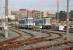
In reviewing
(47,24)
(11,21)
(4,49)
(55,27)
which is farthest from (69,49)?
(11,21)

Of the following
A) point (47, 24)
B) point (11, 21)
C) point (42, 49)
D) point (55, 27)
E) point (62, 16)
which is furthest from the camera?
point (11, 21)

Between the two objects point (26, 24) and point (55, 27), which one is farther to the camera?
point (26, 24)

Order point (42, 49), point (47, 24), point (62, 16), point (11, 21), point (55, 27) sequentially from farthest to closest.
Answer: point (11, 21) → point (62, 16) → point (47, 24) → point (55, 27) → point (42, 49)

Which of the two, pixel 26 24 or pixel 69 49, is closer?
pixel 69 49

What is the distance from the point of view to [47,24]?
5016 centimetres

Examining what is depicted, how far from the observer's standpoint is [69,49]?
12352mm

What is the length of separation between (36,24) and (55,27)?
259 inches

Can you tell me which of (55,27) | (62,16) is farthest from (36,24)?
(62,16)

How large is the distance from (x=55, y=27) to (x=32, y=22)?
6.80 m

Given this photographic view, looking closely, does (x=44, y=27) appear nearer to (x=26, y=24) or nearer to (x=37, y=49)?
(x=26, y=24)

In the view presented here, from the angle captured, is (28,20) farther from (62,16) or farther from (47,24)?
Answer: (62,16)

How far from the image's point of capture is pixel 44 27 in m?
50.7

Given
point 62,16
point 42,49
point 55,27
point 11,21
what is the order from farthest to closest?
point 11,21
point 62,16
point 55,27
point 42,49

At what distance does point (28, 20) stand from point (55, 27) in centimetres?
729
